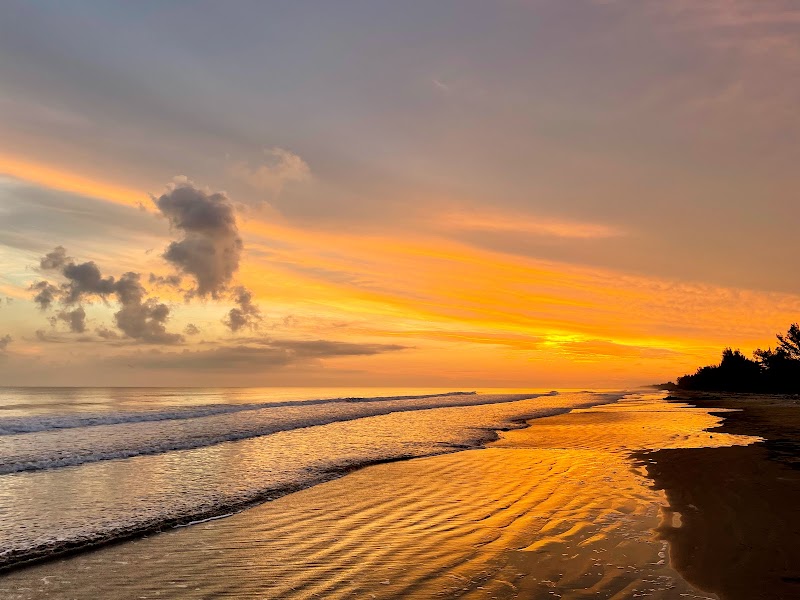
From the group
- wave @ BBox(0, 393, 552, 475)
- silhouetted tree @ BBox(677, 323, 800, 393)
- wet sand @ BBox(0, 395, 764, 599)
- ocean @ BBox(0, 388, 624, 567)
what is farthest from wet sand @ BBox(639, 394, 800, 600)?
silhouetted tree @ BBox(677, 323, 800, 393)

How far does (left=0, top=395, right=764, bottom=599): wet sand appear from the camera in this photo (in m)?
7.57

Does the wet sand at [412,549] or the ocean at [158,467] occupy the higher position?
the wet sand at [412,549]

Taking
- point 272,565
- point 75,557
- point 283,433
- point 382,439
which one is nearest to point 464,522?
point 272,565

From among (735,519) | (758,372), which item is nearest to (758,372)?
(758,372)

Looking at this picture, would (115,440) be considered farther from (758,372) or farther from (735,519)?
(758,372)

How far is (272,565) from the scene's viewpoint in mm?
8688

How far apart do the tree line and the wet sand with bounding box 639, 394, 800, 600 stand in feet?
285

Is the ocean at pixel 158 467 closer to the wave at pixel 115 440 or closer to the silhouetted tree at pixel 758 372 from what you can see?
the wave at pixel 115 440

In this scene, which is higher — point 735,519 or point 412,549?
point 735,519

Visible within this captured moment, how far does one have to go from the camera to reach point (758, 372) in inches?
4119

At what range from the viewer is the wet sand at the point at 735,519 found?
298 inches

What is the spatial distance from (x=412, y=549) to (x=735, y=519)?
6580 mm

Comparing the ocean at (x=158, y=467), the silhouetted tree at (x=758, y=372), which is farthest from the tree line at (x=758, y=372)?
the ocean at (x=158, y=467)

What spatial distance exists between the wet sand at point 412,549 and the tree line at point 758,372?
95649 millimetres
